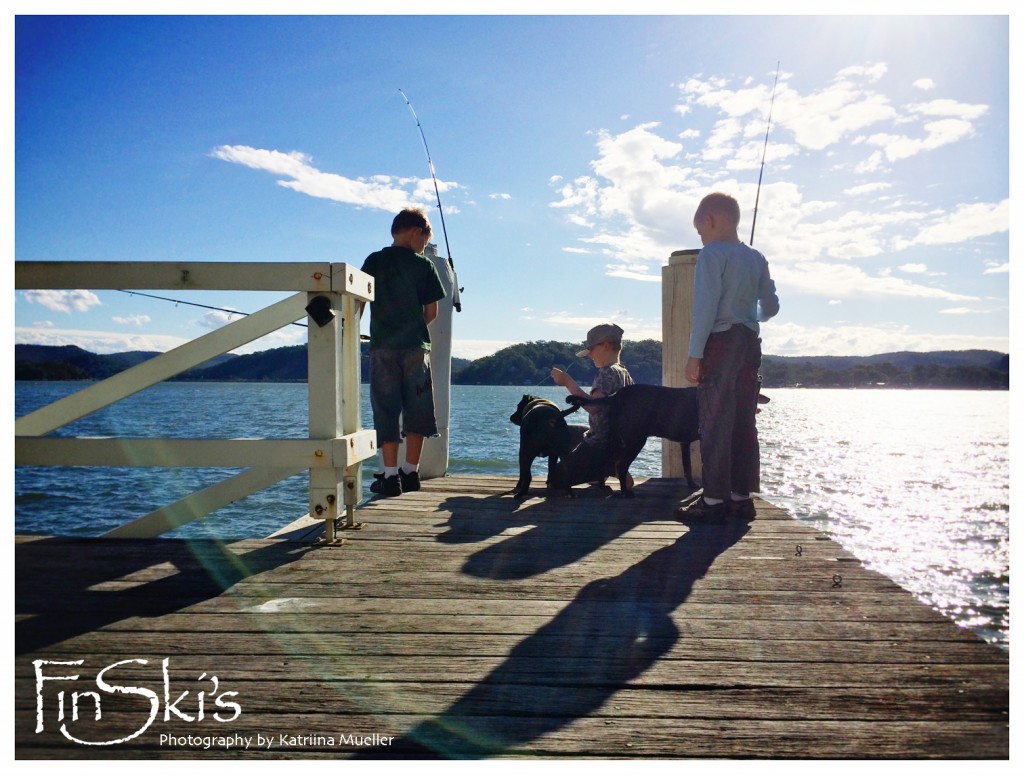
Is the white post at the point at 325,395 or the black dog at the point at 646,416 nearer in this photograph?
the white post at the point at 325,395

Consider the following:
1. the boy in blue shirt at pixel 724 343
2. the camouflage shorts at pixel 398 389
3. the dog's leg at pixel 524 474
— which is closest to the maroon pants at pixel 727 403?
the boy in blue shirt at pixel 724 343

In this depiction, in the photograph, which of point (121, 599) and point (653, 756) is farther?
point (121, 599)

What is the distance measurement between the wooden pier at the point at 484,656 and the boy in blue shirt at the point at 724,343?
0.78m

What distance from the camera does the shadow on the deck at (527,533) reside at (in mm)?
2998

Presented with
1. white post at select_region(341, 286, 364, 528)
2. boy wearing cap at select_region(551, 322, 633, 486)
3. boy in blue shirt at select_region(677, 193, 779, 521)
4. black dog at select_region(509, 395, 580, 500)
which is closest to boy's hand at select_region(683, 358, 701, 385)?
boy in blue shirt at select_region(677, 193, 779, 521)

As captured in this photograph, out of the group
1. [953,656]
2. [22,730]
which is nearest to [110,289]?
[22,730]

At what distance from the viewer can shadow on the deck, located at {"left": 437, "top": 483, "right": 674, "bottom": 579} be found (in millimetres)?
2998

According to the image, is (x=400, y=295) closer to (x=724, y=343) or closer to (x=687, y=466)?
(x=724, y=343)

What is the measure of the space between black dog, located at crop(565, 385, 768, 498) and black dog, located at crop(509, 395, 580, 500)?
336 millimetres

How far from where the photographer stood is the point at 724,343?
151 inches

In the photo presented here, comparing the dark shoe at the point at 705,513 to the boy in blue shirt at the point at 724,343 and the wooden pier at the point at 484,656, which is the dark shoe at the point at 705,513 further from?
the wooden pier at the point at 484,656

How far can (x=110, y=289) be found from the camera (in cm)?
292
